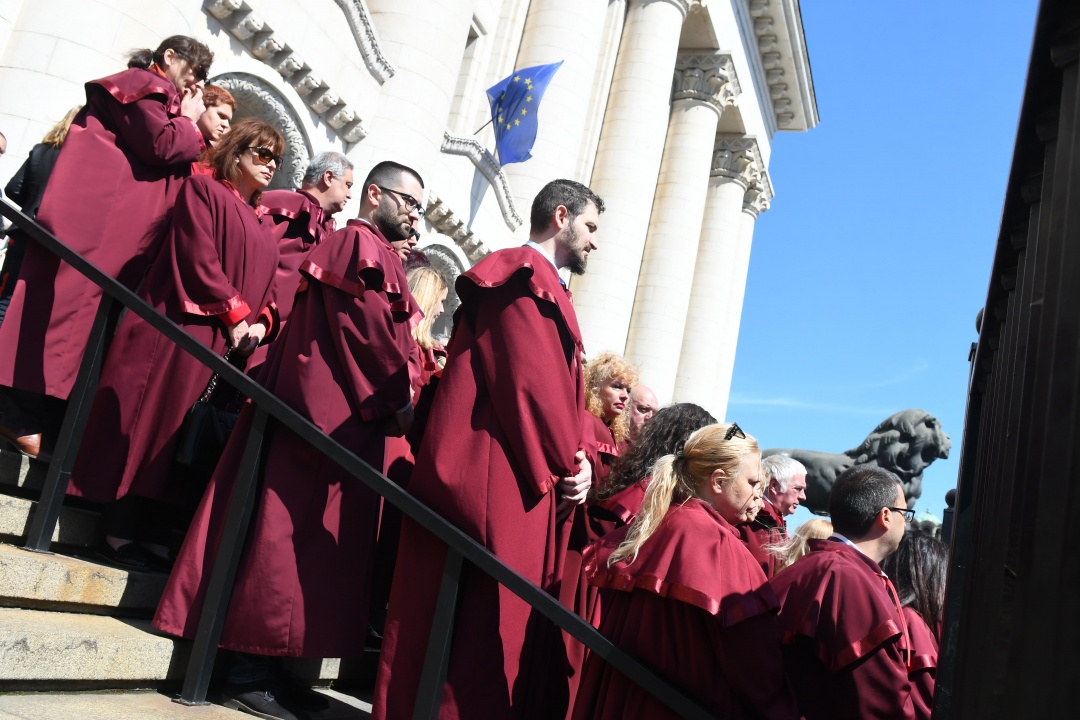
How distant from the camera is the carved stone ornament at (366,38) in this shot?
1001 centimetres

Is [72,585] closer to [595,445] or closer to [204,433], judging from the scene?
[204,433]

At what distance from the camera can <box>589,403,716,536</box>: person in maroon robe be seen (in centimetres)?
391

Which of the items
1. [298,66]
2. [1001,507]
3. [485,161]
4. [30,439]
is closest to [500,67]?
[485,161]

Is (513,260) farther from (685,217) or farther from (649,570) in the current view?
(685,217)

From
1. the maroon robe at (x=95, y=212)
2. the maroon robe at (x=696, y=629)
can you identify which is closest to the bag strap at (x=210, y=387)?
the maroon robe at (x=95, y=212)

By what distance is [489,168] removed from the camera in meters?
13.6

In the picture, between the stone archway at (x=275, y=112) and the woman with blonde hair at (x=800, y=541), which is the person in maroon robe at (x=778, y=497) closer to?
the woman with blonde hair at (x=800, y=541)

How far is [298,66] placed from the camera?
371 inches

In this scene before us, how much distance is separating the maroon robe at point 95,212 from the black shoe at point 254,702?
153 cm

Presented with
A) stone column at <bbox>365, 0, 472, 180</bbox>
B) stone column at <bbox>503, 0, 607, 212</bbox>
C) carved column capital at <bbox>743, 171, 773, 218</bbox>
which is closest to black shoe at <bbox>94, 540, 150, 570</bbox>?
stone column at <bbox>365, 0, 472, 180</bbox>

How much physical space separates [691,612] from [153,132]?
3038 millimetres

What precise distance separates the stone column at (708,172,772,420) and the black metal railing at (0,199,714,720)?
25755 mm

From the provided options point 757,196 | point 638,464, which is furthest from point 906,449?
point 757,196

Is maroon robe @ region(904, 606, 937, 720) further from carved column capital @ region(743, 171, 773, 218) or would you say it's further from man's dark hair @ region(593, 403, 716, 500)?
carved column capital @ region(743, 171, 773, 218)
